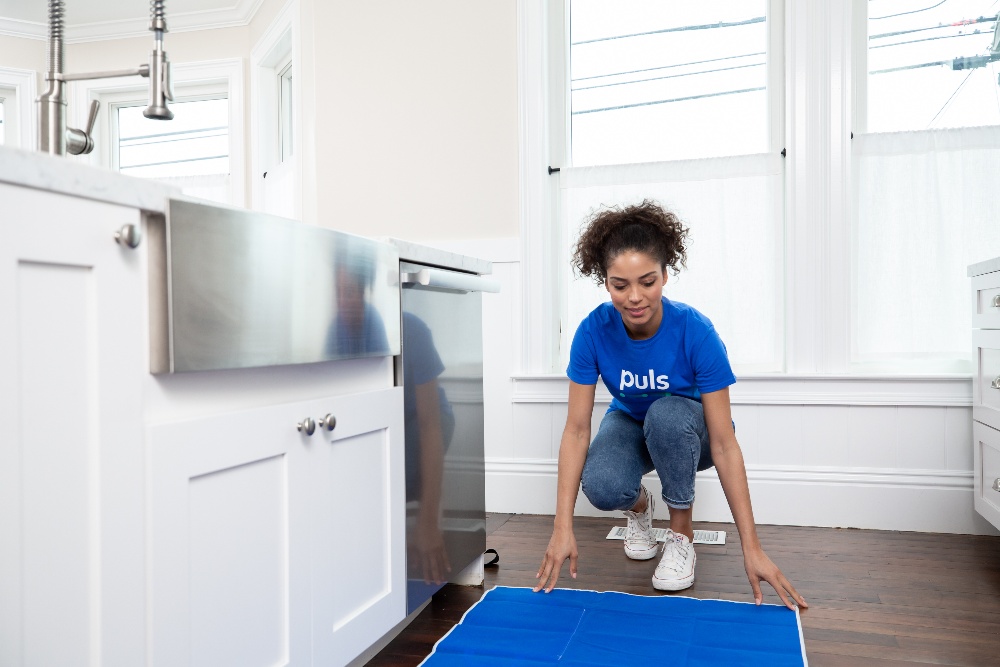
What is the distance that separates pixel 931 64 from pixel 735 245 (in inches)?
32.9

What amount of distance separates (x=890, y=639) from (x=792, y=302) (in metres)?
1.25

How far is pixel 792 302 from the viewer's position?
2.60 metres

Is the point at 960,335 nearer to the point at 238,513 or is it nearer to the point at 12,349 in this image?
the point at 238,513

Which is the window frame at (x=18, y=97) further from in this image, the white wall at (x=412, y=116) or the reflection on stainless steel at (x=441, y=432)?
the reflection on stainless steel at (x=441, y=432)

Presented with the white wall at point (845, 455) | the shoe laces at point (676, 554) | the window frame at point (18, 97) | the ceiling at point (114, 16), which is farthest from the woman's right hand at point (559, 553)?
the window frame at point (18, 97)

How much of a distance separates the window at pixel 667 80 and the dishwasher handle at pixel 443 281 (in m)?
1.17

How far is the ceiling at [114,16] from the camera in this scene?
3.58m

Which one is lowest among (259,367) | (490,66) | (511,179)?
(259,367)

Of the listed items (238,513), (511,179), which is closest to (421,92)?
(511,179)

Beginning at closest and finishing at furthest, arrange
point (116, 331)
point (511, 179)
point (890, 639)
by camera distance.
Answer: point (116, 331) → point (890, 639) → point (511, 179)

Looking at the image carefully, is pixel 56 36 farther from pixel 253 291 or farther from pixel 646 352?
pixel 646 352

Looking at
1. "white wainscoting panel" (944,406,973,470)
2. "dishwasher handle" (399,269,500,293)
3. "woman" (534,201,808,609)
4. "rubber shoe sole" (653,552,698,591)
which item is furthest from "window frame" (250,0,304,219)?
"white wainscoting panel" (944,406,973,470)

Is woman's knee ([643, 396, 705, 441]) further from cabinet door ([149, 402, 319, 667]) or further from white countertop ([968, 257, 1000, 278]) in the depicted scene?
cabinet door ([149, 402, 319, 667])

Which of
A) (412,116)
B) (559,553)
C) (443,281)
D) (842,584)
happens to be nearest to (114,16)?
(412,116)
